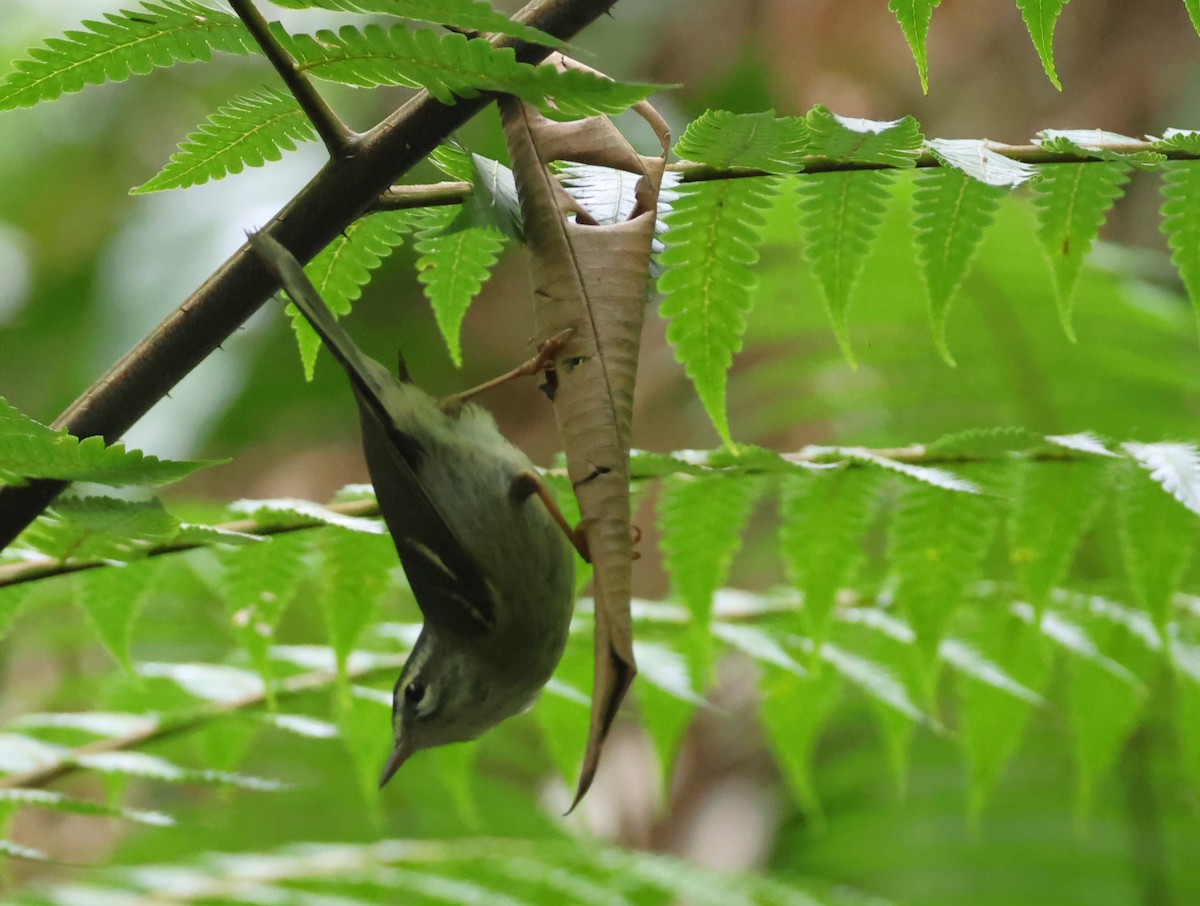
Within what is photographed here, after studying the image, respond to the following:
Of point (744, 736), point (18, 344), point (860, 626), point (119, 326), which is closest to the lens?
point (860, 626)

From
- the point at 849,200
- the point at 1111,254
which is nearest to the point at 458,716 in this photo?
the point at 849,200

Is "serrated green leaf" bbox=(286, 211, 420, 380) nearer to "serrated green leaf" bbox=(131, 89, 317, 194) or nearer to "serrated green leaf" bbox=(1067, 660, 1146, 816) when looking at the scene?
"serrated green leaf" bbox=(131, 89, 317, 194)

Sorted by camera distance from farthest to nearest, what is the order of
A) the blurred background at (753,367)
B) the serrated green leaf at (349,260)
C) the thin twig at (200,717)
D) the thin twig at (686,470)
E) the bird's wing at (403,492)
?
the blurred background at (753,367) < the thin twig at (200,717) < the thin twig at (686,470) < the serrated green leaf at (349,260) < the bird's wing at (403,492)

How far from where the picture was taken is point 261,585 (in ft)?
3.96

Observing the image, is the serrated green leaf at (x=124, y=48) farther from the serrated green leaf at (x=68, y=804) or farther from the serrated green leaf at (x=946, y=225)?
the serrated green leaf at (x=68, y=804)

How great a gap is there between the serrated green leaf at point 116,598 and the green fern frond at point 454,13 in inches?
26.8

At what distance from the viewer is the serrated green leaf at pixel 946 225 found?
0.94 metres

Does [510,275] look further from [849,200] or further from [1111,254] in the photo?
[849,200]

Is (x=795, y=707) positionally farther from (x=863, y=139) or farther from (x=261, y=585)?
(x=863, y=139)

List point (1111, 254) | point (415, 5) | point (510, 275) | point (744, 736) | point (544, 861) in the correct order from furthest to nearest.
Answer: point (510, 275) → point (744, 736) → point (1111, 254) → point (544, 861) → point (415, 5)

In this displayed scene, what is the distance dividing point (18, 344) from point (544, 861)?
135 inches

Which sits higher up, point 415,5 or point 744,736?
point 415,5

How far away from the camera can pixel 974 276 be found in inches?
97.3

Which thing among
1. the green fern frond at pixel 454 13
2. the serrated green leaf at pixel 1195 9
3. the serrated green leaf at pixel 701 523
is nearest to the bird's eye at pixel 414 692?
the green fern frond at pixel 454 13
